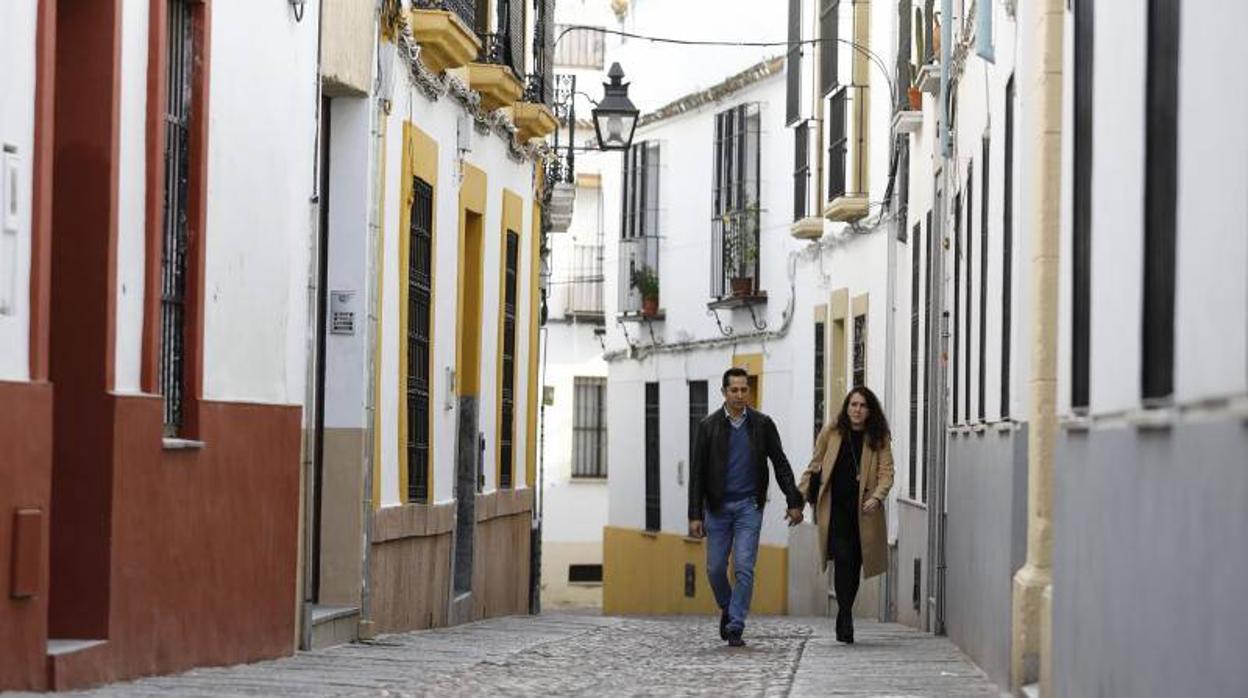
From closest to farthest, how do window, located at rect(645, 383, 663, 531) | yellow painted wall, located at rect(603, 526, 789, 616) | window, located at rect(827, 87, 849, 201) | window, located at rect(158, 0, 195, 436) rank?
window, located at rect(158, 0, 195, 436) → window, located at rect(827, 87, 849, 201) → yellow painted wall, located at rect(603, 526, 789, 616) → window, located at rect(645, 383, 663, 531)

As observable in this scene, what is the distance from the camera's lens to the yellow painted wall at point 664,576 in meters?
27.7

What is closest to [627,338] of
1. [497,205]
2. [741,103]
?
[741,103]

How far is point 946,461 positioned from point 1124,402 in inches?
331

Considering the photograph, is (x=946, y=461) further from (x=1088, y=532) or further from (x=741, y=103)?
(x=741, y=103)

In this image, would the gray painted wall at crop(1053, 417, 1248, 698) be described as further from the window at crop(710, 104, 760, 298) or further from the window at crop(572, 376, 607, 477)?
the window at crop(572, 376, 607, 477)

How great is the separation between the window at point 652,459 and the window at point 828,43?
830cm

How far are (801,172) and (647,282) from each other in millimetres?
6365

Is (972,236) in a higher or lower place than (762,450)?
higher

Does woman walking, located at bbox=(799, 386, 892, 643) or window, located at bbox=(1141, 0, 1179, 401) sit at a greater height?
window, located at bbox=(1141, 0, 1179, 401)

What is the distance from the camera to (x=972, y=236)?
47.4 ft

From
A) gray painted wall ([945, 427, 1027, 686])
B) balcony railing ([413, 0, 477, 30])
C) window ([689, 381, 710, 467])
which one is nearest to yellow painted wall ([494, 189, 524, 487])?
balcony railing ([413, 0, 477, 30])

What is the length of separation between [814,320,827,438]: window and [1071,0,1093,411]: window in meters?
16.7

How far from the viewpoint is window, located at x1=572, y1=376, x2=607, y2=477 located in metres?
40.7

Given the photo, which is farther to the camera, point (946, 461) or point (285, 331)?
point (946, 461)
